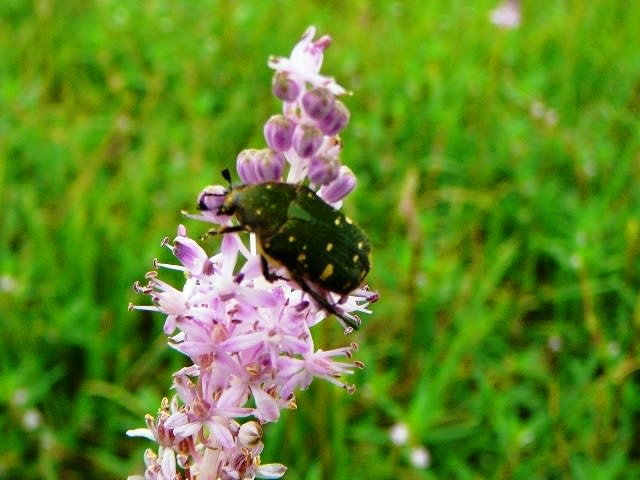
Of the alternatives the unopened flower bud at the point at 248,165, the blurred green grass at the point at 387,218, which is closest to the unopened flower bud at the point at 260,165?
the unopened flower bud at the point at 248,165

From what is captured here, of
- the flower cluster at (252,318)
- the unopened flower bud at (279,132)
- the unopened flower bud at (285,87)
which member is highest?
the unopened flower bud at (285,87)

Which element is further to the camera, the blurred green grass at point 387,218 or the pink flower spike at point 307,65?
the blurred green grass at point 387,218

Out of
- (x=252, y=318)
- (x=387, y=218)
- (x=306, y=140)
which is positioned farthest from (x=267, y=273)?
(x=387, y=218)

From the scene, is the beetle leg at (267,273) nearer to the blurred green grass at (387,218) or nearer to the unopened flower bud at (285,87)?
the unopened flower bud at (285,87)

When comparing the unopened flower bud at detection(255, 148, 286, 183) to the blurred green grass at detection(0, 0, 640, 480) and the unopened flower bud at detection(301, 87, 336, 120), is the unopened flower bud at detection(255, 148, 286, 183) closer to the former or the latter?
the unopened flower bud at detection(301, 87, 336, 120)

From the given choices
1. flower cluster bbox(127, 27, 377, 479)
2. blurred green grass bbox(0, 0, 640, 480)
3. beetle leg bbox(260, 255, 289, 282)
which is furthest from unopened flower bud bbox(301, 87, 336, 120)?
blurred green grass bbox(0, 0, 640, 480)

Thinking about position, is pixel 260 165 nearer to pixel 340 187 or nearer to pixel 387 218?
pixel 340 187
